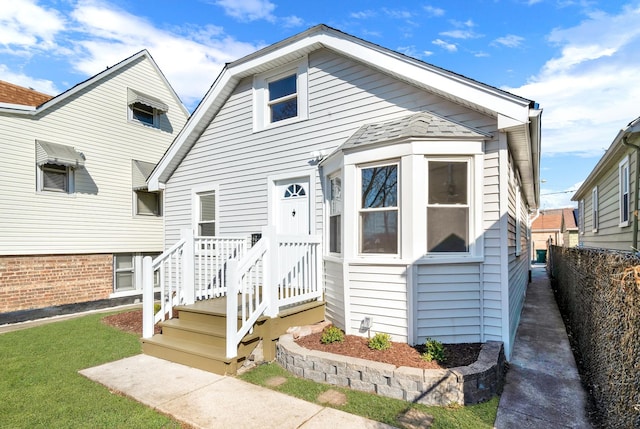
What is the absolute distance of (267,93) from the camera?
302 inches

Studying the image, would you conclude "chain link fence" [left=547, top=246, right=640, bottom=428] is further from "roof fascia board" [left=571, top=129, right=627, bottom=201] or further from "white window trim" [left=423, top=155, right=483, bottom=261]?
"roof fascia board" [left=571, top=129, right=627, bottom=201]

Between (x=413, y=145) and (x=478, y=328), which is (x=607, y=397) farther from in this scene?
(x=413, y=145)

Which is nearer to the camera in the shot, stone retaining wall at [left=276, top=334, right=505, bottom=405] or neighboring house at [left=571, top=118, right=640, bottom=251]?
stone retaining wall at [left=276, top=334, right=505, bottom=405]

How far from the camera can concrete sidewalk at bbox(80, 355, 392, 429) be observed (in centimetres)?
327

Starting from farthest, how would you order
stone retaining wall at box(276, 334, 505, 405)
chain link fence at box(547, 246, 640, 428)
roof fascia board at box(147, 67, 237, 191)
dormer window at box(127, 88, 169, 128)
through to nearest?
dormer window at box(127, 88, 169, 128) → roof fascia board at box(147, 67, 237, 191) → stone retaining wall at box(276, 334, 505, 405) → chain link fence at box(547, 246, 640, 428)

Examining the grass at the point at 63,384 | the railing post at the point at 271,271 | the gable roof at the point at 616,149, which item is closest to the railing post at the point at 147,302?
the grass at the point at 63,384

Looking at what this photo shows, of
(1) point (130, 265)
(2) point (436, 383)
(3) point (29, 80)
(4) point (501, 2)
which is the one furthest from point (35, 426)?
(3) point (29, 80)

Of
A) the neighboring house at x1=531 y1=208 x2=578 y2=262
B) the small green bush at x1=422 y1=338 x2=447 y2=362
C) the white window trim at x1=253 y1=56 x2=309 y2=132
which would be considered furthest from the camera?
the neighboring house at x1=531 y1=208 x2=578 y2=262

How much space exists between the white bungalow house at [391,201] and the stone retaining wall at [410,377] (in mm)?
896

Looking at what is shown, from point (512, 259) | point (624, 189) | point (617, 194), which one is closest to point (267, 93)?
point (512, 259)

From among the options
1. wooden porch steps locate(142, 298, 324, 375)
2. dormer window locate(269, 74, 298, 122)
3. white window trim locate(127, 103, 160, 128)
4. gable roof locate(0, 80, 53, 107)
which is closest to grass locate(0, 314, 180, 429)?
wooden porch steps locate(142, 298, 324, 375)

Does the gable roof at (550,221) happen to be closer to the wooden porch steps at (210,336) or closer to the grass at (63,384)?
the wooden porch steps at (210,336)

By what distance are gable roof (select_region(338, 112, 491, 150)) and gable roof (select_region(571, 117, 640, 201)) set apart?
141 inches

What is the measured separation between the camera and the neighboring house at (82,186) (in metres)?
9.11
